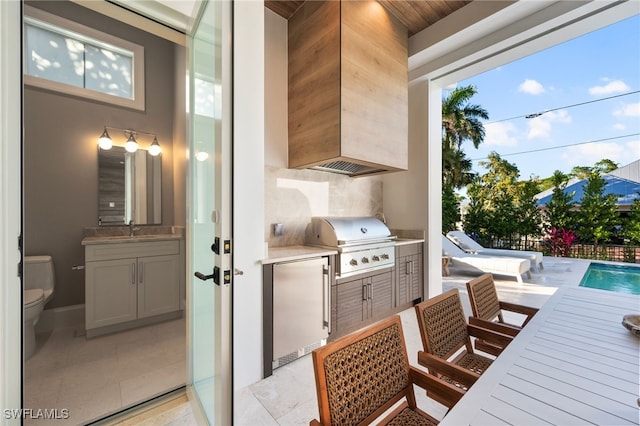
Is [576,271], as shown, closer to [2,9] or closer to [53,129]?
[2,9]

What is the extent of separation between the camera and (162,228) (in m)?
3.50

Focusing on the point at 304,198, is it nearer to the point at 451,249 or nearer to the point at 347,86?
the point at 347,86

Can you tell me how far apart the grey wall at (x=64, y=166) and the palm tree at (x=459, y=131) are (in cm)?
869

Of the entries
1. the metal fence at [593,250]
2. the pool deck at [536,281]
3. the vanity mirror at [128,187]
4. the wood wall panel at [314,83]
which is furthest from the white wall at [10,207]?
the metal fence at [593,250]

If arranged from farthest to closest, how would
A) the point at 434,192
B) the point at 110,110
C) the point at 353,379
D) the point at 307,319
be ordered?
1. the point at 434,192
2. the point at 110,110
3. the point at 307,319
4. the point at 353,379

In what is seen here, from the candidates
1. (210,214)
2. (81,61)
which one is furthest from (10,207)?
(81,61)

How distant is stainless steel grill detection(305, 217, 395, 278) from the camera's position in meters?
2.48

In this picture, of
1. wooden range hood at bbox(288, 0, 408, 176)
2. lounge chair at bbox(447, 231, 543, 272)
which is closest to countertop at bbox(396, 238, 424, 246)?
wooden range hood at bbox(288, 0, 408, 176)

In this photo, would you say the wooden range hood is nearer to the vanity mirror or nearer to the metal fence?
the vanity mirror

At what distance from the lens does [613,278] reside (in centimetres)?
516

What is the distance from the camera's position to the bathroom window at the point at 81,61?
2779mm

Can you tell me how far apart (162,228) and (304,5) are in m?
3.12

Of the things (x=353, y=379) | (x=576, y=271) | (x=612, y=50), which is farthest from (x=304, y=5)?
(x=612, y=50)

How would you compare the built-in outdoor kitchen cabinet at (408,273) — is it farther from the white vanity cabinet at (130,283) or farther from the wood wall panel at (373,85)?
the white vanity cabinet at (130,283)
